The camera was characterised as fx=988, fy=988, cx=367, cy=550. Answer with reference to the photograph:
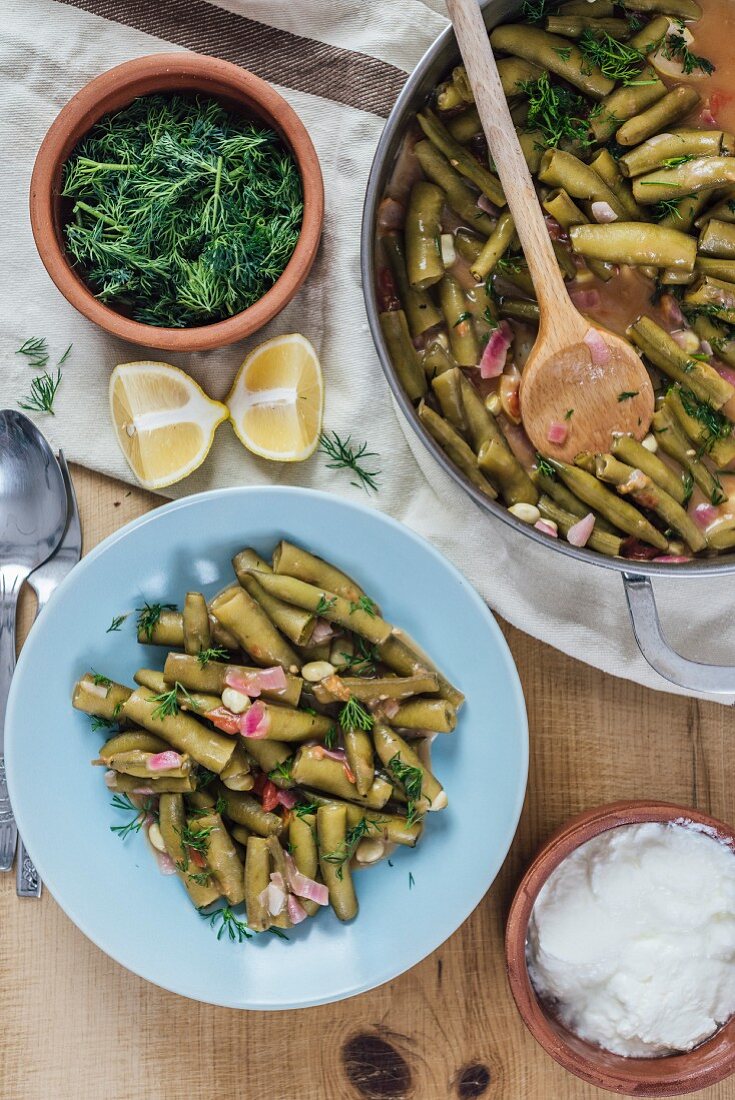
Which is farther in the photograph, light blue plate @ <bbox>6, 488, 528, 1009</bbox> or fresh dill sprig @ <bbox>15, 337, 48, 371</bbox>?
fresh dill sprig @ <bbox>15, 337, 48, 371</bbox>

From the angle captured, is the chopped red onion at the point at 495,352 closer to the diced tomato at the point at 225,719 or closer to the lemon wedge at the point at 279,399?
the lemon wedge at the point at 279,399

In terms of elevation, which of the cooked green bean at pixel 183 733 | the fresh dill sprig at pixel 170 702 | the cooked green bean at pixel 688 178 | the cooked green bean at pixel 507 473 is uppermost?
the cooked green bean at pixel 688 178

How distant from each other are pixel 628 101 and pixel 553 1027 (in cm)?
202

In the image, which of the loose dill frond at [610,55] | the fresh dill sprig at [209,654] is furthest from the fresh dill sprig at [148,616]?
the loose dill frond at [610,55]

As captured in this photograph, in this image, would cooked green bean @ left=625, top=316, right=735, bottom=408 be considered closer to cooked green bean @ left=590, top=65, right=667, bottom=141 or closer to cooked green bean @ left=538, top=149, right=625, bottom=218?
cooked green bean @ left=538, top=149, right=625, bottom=218

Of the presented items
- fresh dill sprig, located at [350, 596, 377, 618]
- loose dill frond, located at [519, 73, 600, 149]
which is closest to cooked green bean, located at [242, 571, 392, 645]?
fresh dill sprig, located at [350, 596, 377, 618]

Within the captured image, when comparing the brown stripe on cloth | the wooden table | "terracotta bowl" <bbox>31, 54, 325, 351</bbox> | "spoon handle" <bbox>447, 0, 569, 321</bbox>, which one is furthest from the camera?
the wooden table

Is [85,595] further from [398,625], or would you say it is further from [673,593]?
[673,593]

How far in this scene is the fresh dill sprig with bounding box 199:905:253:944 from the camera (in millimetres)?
2199

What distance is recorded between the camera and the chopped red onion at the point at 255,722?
2084 millimetres

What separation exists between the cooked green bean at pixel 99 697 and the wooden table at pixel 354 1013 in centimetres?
36

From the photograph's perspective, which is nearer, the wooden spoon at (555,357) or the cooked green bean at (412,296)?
the wooden spoon at (555,357)

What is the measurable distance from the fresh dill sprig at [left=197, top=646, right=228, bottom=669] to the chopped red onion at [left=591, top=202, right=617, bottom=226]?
123 centimetres

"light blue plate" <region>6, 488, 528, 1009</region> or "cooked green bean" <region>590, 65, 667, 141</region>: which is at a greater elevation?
"cooked green bean" <region>590, 65, 667, 141</region>
